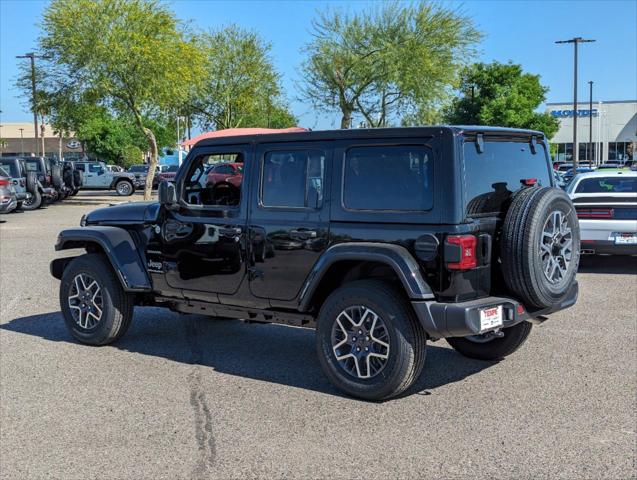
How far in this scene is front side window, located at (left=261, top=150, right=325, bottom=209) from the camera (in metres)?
5.52

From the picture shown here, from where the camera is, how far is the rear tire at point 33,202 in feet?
88.1

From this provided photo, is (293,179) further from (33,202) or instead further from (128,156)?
(128,156)

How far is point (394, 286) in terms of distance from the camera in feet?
17.2

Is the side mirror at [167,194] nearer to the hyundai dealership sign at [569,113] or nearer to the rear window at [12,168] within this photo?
the rear window at [12,168]

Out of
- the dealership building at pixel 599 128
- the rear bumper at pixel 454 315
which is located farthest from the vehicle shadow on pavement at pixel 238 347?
the dealership building at pixel 599 128

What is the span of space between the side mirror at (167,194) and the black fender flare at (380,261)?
153 centimetres

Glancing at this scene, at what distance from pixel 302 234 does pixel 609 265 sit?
27.4 feet

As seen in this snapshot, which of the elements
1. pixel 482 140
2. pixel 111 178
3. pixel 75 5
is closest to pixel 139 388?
pixel 482 140

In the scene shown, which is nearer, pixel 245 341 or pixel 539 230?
pixel 539 230

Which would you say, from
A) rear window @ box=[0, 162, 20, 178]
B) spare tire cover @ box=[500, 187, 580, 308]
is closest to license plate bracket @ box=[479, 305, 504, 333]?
spare tire cover @ box=[500, 187, 580, 308]

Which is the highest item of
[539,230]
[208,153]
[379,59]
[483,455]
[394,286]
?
[379,59]

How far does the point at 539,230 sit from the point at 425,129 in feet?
3.37

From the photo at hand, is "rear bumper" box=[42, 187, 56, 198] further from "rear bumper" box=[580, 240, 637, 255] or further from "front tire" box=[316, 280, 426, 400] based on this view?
"front tire" box=[316, 280, 426, 400]

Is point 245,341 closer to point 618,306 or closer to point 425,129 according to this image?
point 425,129
